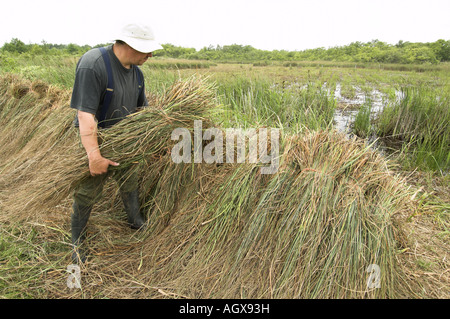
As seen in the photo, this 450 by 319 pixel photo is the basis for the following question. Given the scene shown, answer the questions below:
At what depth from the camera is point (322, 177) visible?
158 centimetres

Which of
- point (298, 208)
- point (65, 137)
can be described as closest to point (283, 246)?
point (298, 208)

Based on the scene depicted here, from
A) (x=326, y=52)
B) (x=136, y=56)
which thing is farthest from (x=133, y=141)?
(x=326, y=52)

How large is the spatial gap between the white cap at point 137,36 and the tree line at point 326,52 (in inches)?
377

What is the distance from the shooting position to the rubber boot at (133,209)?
2.10 meters

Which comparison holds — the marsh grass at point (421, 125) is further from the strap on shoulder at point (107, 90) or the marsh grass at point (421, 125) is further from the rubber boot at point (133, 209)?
the strap on shoulder at point (107, 90)

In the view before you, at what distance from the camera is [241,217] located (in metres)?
1.73

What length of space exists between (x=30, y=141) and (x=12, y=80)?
2011 mm

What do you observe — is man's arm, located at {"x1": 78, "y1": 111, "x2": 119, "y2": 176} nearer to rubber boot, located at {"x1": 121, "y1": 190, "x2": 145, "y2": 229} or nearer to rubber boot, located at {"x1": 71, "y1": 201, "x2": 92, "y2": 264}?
rubber boot, located at {"x1": 71, "y1": 201, "x2": 92, "y2": 264}

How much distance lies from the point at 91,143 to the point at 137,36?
0.69 meters

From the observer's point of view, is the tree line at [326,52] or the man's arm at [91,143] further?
the tree line at [326,52]

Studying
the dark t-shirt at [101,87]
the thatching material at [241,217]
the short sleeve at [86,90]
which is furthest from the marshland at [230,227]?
the short sleeve at [86,90]

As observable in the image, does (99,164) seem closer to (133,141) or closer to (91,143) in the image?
(91,143)

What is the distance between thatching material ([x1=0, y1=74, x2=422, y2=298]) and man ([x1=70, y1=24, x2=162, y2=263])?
10cm

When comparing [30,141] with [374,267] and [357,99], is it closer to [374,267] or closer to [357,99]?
[374,267]
